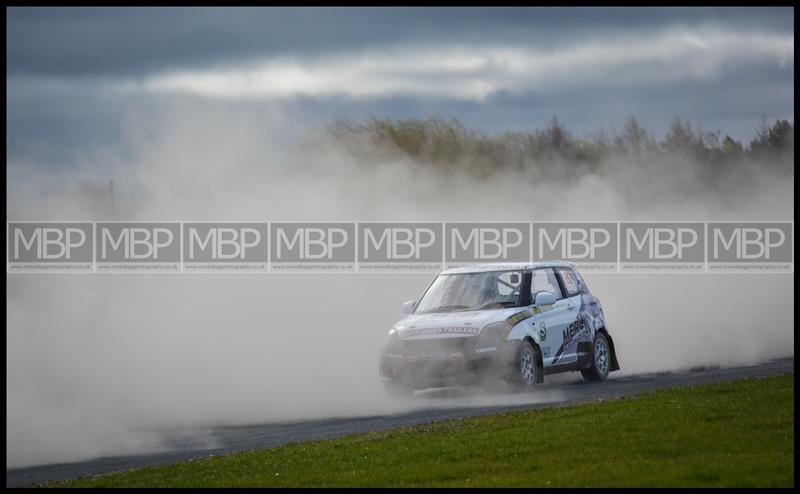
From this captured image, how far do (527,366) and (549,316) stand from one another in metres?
0.97

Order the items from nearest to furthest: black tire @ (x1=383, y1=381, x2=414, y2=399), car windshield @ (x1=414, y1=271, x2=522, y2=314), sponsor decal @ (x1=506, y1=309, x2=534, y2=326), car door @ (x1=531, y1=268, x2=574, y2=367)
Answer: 1. sponsor decal @ (x1=506, y1=309, x2=534, y2=326)
2. black tire @ (x1=383, y1=381, x2=414, y2=399)
3. car door @ (x1=531, y1=268, x2=574, y2=367)
4. car windshield @ (x1=414, y1=271, x2=522, y2=314)

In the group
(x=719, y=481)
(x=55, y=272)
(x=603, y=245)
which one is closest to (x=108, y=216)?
(x=55, y=272)

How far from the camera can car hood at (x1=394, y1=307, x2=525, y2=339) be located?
1855 cm

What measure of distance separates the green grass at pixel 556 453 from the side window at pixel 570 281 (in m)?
4.43

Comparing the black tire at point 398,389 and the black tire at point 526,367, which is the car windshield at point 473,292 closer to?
the black tire at point 526,367

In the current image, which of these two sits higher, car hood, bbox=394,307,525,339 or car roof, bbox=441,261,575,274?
car roof, bbox=441,261,575,274

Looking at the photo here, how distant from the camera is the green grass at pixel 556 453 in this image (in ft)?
37.1

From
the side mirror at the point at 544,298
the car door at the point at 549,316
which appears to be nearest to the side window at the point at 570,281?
the car door at the point at 549,316

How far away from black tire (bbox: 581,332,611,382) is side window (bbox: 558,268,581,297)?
72 cm

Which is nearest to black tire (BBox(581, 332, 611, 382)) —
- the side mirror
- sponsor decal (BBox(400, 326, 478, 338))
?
the side mirror

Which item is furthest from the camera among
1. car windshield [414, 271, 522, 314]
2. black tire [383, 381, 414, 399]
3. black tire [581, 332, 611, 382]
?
black tire [581, 332, 611, 382]

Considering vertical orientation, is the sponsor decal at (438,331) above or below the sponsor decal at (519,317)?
below

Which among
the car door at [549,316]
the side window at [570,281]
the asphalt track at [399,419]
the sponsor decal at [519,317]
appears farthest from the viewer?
the side window at [570,281]

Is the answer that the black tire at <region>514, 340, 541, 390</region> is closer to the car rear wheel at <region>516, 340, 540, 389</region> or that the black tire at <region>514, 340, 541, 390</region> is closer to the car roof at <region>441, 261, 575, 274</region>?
the car rear wheel at <region>516, 340, 540, 389</region>
